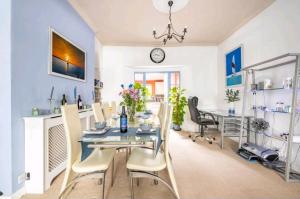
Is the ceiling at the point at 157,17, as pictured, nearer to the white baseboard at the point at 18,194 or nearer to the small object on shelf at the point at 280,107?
the small object on shelf at the point at 280,107

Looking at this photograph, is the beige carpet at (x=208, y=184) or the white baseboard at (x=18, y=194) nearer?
the white baseboard at (x=18, y=194)

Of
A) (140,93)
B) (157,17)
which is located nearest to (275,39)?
(157,17)

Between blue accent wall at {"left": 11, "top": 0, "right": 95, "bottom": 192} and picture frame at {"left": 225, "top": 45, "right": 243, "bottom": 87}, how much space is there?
3.89m

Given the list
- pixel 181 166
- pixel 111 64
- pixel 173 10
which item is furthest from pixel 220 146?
pixel 111 64

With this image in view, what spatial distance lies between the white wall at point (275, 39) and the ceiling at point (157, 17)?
248 millimetres

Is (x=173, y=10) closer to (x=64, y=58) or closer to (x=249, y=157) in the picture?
(x=64, y=58)

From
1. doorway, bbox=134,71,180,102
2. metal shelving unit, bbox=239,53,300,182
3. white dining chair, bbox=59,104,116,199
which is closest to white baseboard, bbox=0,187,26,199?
white dining chair, bbox=59,104,116,199

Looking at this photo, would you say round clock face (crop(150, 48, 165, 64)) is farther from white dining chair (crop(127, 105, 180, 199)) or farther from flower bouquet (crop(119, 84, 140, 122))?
white dining chair (crop(127, 105, 180, 199))

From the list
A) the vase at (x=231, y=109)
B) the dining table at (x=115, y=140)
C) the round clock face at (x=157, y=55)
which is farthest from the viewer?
the round clock face at (x=157, y=55)

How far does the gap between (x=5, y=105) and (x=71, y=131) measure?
0.79 meters

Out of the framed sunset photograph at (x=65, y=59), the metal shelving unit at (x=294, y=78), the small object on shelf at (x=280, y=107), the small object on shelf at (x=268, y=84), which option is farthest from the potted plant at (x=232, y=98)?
the framed sunset photograph at (x=65, y=59)

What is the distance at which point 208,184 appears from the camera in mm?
1955

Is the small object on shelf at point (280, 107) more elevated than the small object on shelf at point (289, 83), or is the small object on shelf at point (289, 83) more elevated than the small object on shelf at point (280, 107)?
the small object on shelf at point (289, 83)

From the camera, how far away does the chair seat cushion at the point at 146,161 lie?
1456 mm
